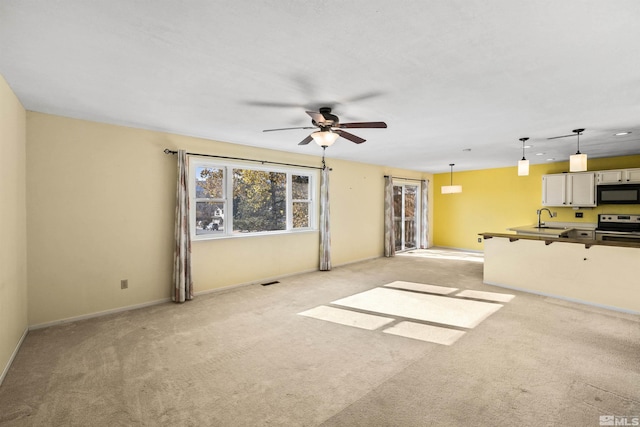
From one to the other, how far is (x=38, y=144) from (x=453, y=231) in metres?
9.57

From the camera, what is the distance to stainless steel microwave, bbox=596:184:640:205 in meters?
5.78

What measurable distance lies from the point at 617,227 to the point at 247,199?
24.9 feet

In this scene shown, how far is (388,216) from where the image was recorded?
25.9 feet

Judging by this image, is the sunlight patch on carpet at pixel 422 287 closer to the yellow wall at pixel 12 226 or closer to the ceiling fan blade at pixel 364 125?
the ceiling fan blade at pixel 364 125

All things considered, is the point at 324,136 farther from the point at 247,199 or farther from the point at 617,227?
the point at 617,227

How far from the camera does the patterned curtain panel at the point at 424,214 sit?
9.15 meters

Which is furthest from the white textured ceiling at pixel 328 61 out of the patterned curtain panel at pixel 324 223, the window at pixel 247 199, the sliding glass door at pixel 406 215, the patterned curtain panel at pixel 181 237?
the sliding glass door at pixel 406 215

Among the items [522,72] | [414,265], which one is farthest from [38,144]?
[414,265]

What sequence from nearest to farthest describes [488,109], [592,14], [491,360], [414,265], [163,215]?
[592,14]
[491,360]
[488,109]
[163,215]
[414,265]

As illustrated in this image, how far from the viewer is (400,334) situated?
325cm

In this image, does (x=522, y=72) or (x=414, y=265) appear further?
(x=414, y=265)

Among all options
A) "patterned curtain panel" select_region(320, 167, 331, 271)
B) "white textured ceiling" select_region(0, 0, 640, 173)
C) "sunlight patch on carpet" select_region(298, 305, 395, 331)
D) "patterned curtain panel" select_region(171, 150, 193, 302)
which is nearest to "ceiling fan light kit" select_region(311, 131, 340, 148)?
"white textured ceiling" select_region(0, 0, 640, 173)

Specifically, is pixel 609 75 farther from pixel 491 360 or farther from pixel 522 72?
pixel 491 360

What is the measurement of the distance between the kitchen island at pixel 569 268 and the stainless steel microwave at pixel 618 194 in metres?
2.70
